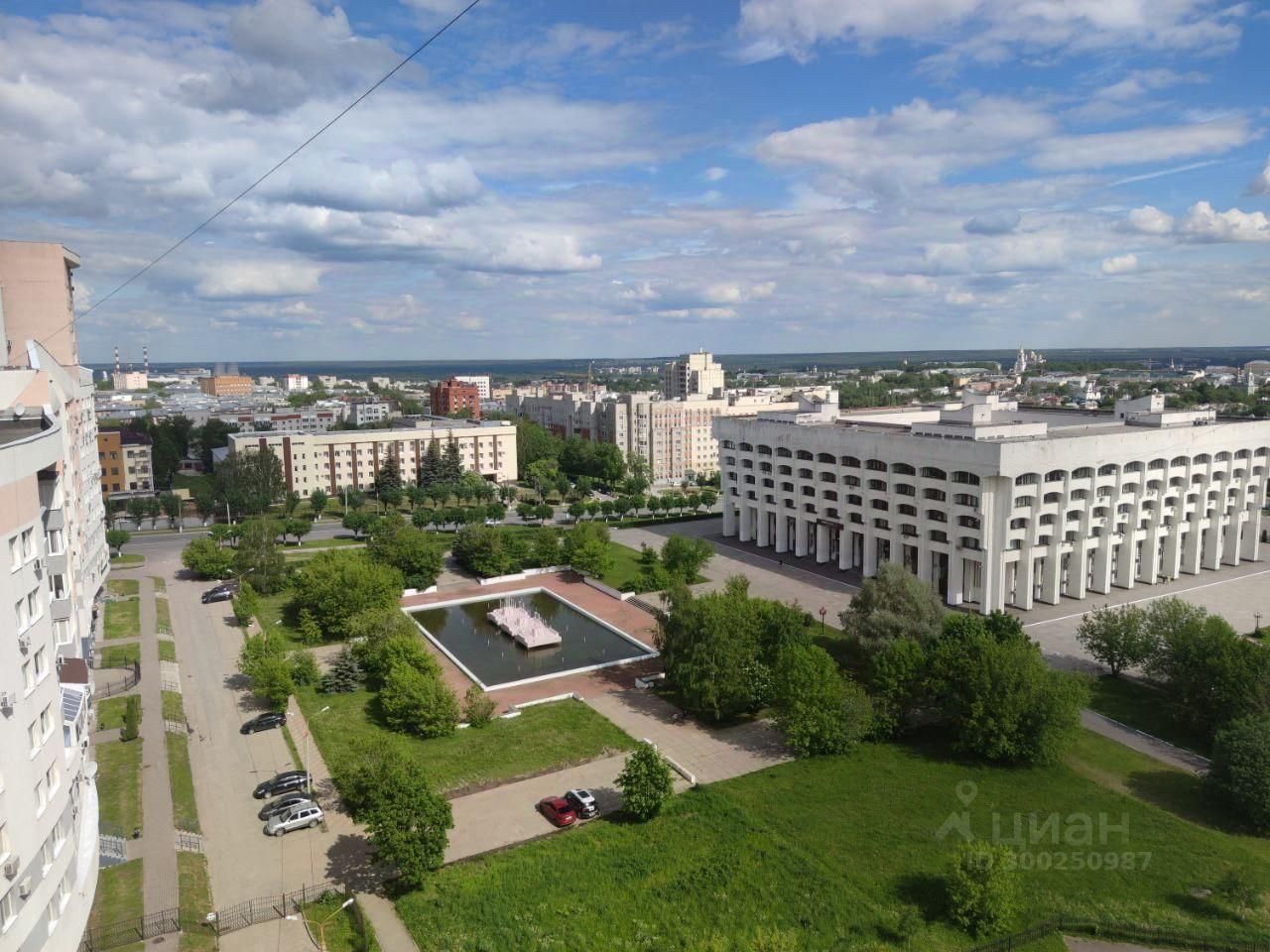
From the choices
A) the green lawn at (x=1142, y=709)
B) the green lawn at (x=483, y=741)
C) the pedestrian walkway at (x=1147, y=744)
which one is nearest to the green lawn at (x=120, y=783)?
the green lawn at (x=483, y=741)

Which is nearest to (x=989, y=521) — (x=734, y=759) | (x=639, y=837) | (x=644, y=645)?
(x=644, y=645)

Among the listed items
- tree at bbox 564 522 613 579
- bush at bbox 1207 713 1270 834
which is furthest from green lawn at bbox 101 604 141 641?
bush at bbox 1207 713 1270 834

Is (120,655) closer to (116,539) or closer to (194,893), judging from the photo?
(194,893)

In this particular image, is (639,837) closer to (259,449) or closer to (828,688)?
(828,688)

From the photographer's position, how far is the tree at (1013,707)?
24078mm

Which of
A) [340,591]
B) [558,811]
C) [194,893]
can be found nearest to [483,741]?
[558,811]

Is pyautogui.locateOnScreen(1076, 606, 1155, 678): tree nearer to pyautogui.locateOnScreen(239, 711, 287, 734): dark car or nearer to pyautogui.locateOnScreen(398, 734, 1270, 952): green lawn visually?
pyautogui.locateOnScreen(398, 734, 1270, 952): green lawn

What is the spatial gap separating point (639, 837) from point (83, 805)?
40.6ft

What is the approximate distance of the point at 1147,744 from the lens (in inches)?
1026

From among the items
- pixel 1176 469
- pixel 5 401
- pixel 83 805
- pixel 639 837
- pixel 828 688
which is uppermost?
pixel 5 401

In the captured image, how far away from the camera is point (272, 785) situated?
936 inches

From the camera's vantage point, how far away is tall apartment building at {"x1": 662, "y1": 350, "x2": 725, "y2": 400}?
134 m

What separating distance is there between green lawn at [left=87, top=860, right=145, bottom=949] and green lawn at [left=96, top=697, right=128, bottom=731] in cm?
986

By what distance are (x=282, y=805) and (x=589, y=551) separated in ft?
84.8
